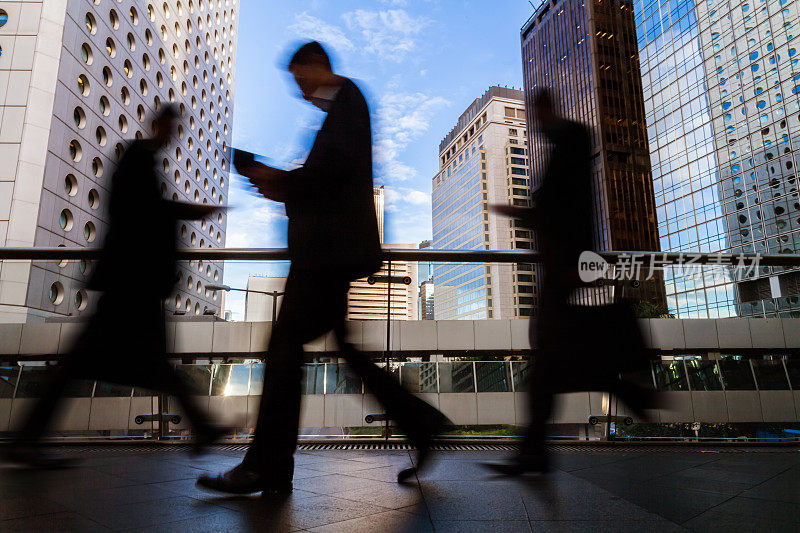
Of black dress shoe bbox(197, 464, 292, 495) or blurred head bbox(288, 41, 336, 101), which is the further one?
blurred head bbox(288, 41, 336, 101)

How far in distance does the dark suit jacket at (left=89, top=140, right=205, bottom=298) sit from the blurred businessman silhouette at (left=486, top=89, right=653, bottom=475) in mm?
1553

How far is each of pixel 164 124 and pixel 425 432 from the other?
197 centimetres

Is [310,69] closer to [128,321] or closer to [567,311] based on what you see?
[128,321]

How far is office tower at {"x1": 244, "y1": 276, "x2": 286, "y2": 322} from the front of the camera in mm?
1820

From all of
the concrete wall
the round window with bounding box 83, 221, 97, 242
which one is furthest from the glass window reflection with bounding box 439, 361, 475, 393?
the round window with bounding box 83, 221, 97, 242

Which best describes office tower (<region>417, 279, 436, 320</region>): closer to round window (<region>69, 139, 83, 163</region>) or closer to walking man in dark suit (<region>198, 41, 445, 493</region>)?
walking man in dark suit (<region>198, 41, 445, 493</region>)

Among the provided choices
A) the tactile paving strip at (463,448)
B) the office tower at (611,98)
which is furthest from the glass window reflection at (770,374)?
the office tower at (611,98)

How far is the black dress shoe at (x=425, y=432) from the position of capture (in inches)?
69.3

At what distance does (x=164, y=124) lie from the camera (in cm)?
248

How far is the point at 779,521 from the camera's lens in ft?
4.26

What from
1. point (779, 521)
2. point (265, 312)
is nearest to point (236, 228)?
point (265, 312)

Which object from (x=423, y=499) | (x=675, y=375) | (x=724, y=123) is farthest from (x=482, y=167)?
(x=423, y=499)

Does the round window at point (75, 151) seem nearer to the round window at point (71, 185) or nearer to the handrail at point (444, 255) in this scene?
the round window at point (71, 185)

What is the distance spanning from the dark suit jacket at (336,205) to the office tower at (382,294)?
0.08 m
